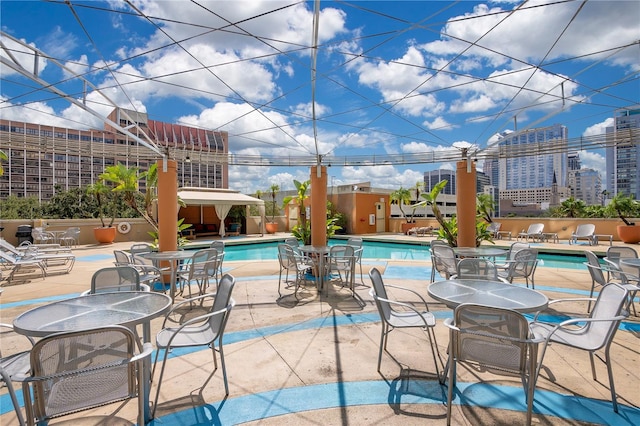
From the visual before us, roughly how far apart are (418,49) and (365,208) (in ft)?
49.5

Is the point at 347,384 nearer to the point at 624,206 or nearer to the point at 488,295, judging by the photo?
the point at 488,295

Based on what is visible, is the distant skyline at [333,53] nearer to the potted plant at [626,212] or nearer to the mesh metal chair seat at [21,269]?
the mesh metal chair seat at [21,269]

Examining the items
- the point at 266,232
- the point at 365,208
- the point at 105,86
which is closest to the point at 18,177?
the point at 266,232

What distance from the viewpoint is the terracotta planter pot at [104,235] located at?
14922mm

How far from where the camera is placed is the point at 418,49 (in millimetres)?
7203

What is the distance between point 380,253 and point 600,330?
11.4m

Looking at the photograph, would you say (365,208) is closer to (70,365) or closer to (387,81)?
(387,81)

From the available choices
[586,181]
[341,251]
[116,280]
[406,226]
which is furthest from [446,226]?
[586,181]

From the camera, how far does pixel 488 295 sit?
302 cm

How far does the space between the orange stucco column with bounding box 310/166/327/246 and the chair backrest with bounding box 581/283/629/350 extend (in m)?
5.57

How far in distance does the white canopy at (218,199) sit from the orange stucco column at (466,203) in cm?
1252

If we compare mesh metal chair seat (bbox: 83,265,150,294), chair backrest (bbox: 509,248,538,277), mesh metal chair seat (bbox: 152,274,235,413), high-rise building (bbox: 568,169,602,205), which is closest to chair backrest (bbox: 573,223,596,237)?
chair backrest (bbox: 509,248,538,277)

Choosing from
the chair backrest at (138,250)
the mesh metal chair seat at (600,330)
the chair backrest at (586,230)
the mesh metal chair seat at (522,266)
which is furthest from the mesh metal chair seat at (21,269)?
the chair backrest at (586,230)

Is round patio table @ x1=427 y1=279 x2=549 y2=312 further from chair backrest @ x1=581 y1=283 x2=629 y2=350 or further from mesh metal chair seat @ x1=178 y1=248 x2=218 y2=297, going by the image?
mesh metal chair seat @ x1=178 y1=248 x2=218 y2=297
